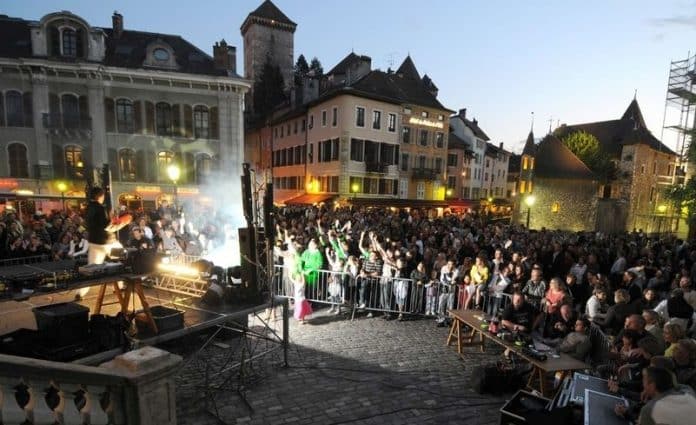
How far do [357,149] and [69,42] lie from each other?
70.1ft

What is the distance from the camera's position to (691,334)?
699cm

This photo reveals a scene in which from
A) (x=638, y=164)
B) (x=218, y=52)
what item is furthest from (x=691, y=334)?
(x=638, y=164)

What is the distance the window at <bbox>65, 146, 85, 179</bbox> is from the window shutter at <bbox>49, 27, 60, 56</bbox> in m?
5.88

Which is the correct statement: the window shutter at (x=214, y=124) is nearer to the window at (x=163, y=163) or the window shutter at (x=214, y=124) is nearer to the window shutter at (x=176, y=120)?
the window shutter at (x=176, y=120)

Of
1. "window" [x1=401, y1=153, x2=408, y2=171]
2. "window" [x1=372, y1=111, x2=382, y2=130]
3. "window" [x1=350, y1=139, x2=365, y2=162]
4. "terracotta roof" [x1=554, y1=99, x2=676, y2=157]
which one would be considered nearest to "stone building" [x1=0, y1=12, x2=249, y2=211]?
"window" [x1=350, y1=139, x2=365, y2=162]

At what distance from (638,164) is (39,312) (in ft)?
165

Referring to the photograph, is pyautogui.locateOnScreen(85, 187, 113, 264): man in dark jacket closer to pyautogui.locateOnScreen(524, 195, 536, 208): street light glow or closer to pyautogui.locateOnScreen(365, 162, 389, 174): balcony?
pyautogui.locateOnScreen(365, 162, 389, 174): balcony

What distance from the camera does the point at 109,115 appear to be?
2369cm

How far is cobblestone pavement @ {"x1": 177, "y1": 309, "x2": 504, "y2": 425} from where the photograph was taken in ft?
18.5

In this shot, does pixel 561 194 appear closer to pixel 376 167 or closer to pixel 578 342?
pixel 376 167

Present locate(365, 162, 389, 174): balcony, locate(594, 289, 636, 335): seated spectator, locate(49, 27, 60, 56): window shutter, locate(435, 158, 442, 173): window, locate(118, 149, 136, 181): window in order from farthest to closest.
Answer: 1. locate(435, 158, 442, 173): window
2. locate(365, 162, 389, 174): balcony
3. locate(118, 149, 136, 181): window
4. locate(49, 27, 60, 56): window shutter
5. locate(594, 289, 636, 335): seated spectator

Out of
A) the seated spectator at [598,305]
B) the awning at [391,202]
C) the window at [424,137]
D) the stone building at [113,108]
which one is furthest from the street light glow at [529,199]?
the seated spectator at [598,305]

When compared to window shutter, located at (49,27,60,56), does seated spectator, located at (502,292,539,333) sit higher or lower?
lower

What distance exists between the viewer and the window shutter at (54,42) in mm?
22516
